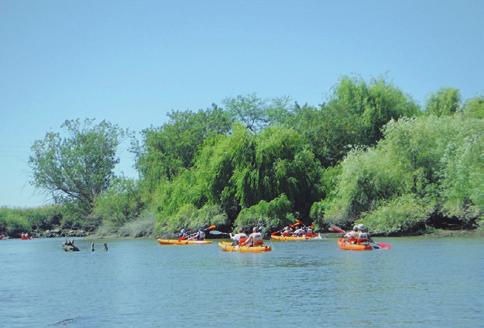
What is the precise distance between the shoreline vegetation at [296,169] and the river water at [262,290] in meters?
7.19

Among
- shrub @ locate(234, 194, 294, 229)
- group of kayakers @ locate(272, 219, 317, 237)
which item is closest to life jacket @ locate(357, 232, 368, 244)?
group of kayakers @ locate(272, 219, 317, 237)

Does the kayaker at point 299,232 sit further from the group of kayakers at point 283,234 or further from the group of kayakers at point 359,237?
the group of kayakers at point 359,237

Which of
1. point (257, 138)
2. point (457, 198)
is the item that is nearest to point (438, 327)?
point (457, 198)

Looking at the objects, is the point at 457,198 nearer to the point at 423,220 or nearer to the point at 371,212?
the point at 423,220

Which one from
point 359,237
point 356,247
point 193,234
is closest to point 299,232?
point 193,234

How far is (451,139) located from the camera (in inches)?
2089

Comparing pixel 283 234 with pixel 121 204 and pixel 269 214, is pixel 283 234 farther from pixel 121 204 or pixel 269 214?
pixel 121 204

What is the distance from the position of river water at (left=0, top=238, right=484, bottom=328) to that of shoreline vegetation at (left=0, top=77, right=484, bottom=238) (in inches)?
283

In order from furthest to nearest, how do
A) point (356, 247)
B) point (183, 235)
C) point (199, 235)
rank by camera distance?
1. point (183, 235)
2. point (199, 235)
3. point (356, 247)

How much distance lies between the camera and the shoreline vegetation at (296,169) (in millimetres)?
52375

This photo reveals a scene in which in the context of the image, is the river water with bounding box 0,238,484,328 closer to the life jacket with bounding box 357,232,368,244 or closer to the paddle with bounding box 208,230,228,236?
the life jacket with bounding box 357,232,368,244

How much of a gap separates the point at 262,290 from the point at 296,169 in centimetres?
3328

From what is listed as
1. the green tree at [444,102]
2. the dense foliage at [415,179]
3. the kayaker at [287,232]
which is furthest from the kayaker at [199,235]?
the green tree at [444,102]

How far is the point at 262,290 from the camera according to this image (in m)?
28.1
